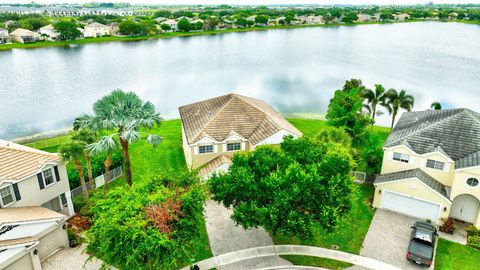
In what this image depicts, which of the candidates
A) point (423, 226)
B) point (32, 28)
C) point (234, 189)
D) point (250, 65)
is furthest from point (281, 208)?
point (32, 28)

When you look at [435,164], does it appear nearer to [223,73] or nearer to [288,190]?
[288,190]

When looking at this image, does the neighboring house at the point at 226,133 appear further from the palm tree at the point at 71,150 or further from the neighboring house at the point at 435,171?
the palm tree at the point at 71,150

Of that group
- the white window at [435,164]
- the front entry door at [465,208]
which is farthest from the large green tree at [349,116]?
the front entry door at [465,208]

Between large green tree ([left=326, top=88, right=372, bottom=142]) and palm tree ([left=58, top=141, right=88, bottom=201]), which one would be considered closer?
palm tree ([left=58, top=141, right=88, bottom=201])

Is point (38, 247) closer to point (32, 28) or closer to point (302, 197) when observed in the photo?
point (302, 197)

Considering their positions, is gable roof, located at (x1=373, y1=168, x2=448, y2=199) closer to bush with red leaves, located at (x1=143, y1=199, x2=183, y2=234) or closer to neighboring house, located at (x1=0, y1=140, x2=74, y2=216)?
bush with red leaves, located at (x1=143, y1=199, x2=183, y2=234)

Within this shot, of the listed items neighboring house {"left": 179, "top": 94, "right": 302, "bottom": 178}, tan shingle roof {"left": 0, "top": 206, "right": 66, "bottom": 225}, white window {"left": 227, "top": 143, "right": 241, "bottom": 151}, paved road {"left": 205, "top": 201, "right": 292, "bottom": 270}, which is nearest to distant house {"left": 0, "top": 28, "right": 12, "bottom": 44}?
neighboring house {"left": 179, "top": 94, "right": 302, "bottom": 178}
